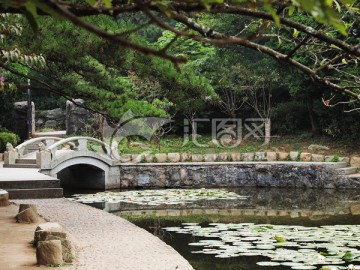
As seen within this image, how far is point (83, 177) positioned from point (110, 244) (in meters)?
12.4

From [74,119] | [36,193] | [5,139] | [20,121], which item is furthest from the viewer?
[20,121]

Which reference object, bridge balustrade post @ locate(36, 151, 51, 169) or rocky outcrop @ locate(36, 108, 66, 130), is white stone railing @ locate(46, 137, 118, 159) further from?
rocky outcrop @ locate(36, 108, 66, 130)

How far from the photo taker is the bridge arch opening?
19.6 metres

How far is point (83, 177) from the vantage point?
20375 millimetres

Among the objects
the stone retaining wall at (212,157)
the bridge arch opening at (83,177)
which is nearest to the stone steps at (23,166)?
the bridge arch opening at (83,177)

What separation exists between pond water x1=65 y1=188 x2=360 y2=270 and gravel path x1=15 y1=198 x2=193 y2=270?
64cm

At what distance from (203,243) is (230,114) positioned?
15.5 m

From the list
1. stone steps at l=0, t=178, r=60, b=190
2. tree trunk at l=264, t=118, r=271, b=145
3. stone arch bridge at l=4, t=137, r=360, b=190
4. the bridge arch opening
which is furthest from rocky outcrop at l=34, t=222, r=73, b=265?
tree trunk at l=264, t=118, r=271, b=145

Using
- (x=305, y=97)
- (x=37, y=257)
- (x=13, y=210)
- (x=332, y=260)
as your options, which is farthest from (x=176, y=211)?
(x=305, y=97)

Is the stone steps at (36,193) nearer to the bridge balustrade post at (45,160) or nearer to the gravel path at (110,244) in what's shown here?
the gravel path at (110,244)

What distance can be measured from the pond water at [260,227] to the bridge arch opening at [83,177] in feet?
9.16

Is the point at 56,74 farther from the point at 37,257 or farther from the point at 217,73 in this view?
the point at 217,73

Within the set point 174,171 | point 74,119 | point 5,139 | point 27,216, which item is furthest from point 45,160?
point 74,119

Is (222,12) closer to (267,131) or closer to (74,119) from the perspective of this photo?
(267,131)
